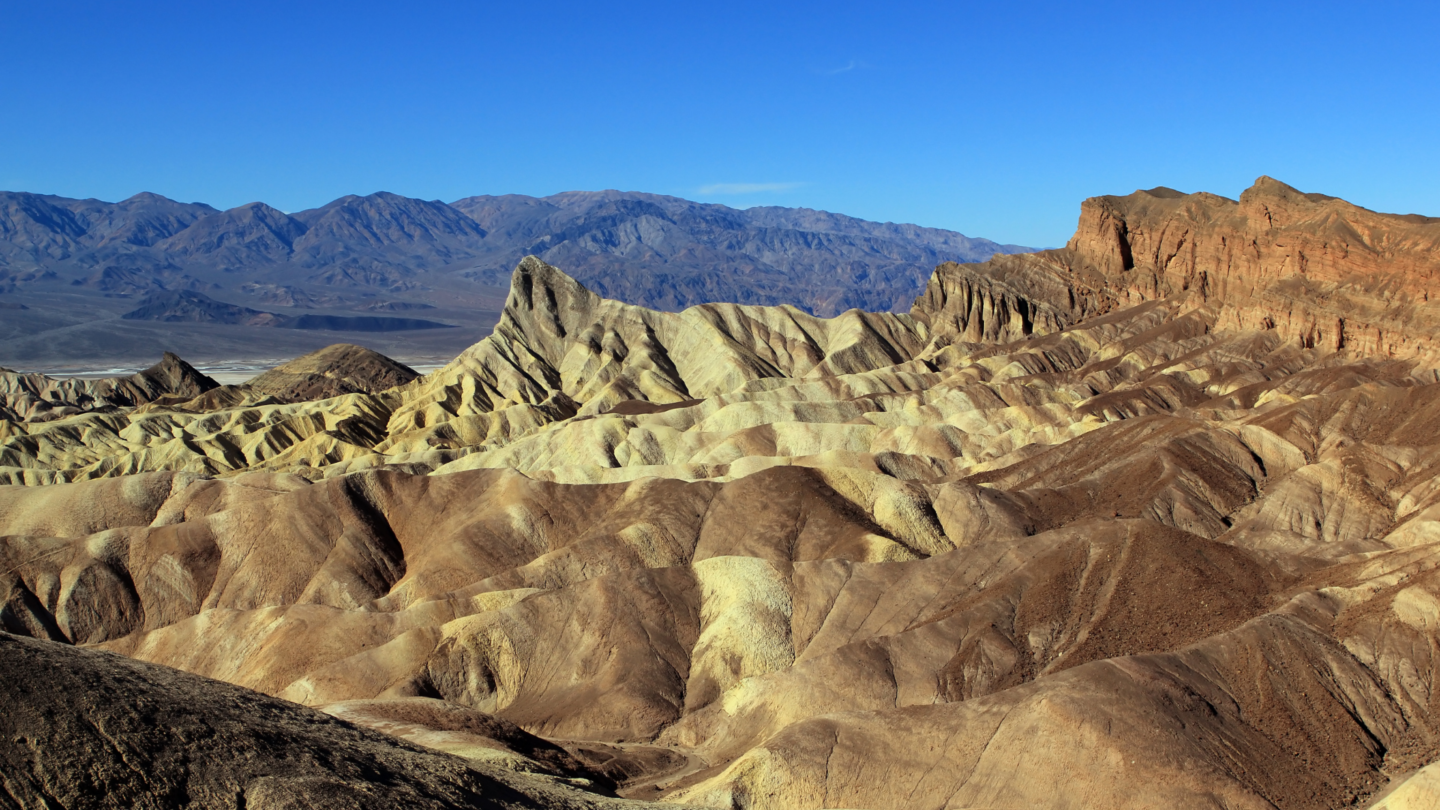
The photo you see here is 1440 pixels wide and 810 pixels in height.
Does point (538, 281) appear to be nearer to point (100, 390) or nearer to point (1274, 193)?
point (100, 390)

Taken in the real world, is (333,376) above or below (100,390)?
above

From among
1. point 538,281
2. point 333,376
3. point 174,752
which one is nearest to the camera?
point 174,752

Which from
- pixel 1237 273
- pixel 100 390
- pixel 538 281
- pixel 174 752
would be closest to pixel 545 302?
pixel 538 281

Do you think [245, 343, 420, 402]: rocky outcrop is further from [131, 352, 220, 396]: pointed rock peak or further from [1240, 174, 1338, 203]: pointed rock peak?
[1240, 174, 1338, 203]: pointed rock peak

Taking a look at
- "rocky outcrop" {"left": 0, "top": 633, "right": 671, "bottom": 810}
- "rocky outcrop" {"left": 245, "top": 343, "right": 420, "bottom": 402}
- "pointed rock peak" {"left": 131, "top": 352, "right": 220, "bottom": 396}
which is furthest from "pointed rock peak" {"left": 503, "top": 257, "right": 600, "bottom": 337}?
"rocky outcrop" {"left": 0, "top": 633, "right": 671, "bottom": 810}

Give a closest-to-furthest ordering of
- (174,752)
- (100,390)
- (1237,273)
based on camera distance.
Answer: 1. (174,752)
2. (1237,273)
3. (100,390)

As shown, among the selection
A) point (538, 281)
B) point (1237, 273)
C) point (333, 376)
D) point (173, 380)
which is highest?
point (1237, 273)

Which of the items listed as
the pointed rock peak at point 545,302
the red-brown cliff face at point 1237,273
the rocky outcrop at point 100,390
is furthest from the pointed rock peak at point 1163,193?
the rocky outcrop at point 100,390
